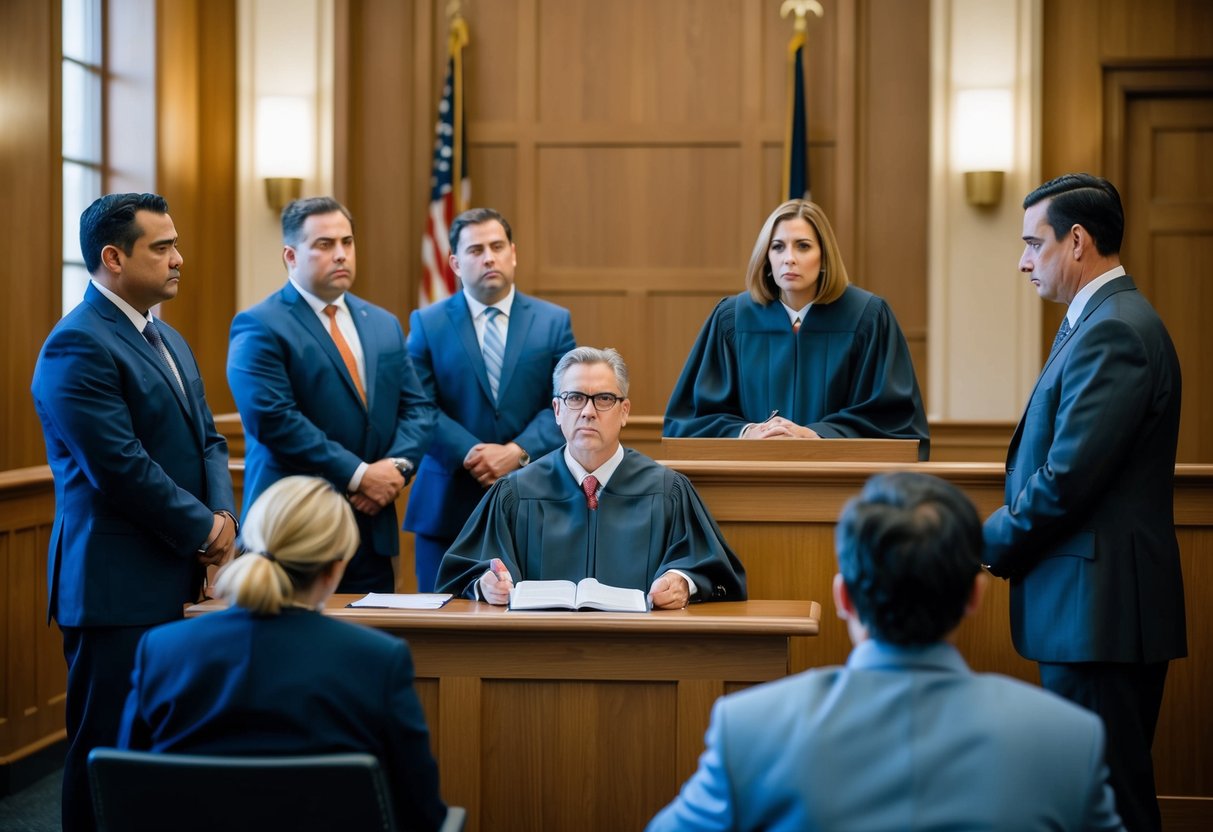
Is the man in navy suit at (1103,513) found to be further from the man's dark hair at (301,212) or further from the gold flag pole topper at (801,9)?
the gold flag pole topper at (801,9)

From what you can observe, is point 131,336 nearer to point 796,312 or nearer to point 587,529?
point 587,529

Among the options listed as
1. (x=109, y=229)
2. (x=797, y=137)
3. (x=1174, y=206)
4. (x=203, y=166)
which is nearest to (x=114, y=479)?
(x=109, y=229)

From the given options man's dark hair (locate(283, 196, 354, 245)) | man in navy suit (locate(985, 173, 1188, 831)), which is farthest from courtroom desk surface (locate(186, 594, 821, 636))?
man's dark hair (locate(283, 196, 354, 245))

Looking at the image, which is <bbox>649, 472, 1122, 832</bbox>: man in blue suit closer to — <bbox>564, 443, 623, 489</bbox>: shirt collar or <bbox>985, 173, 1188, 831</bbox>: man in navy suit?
<bbox>985, 173, 1188, 831</bbox>: man in navy suit

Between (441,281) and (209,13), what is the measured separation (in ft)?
6.05

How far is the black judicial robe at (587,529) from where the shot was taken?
137 inches

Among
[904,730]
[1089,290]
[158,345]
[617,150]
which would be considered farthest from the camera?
[617,150]

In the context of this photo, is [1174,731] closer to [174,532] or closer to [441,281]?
[174,532]

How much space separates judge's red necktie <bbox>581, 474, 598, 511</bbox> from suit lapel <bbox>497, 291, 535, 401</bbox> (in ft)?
4.10

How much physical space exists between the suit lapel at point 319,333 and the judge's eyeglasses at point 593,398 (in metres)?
1.05

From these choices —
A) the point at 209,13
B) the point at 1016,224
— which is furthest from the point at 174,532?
the point at 1016,224

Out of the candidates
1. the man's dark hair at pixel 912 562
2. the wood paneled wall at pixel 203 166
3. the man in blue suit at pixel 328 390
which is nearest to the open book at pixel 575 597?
the man in blue suit at pixel 328 390

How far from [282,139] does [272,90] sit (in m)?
0.28

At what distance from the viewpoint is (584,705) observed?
9.64 ft
